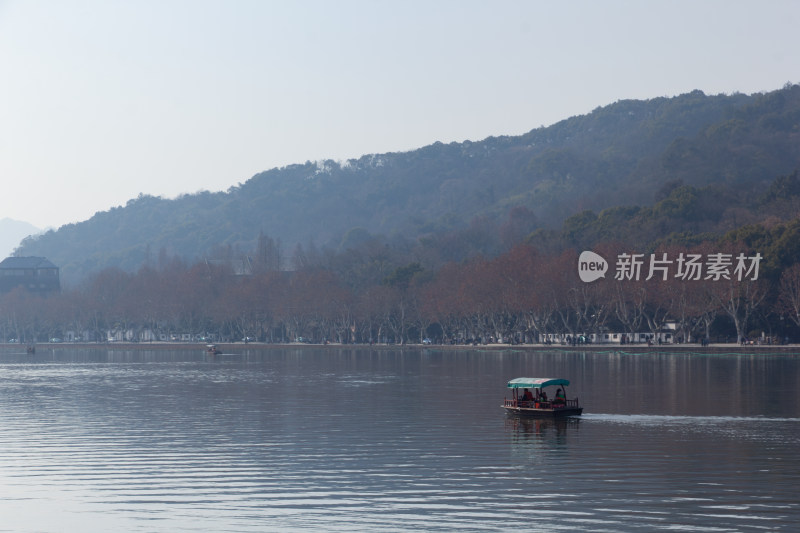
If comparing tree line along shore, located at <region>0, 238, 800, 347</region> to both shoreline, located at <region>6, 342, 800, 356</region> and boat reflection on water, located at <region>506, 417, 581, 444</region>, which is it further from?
boat reflection on water, located at <region>506, 417, 581, 444</region>

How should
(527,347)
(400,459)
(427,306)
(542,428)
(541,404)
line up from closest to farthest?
(400,459), (542,428), (541,404), (527,347), (427,306)

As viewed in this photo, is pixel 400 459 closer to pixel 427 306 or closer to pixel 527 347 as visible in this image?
pixel 527 347

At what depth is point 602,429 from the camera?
131 feet

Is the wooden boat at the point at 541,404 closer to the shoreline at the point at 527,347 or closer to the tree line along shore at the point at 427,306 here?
the shoreline at the point at 527,347

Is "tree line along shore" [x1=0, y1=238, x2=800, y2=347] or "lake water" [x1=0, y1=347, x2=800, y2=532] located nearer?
"lake water" [x1=0, y1=347, x2=800, y2=532]

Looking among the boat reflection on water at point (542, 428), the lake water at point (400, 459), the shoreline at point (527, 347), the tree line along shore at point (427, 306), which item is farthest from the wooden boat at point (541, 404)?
the tree line along shore at point (427, 306)

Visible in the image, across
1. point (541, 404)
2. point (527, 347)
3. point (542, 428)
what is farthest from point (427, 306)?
point (542, 428)

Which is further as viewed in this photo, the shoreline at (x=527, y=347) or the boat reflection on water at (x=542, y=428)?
the shoreline at (x=527, y=347)

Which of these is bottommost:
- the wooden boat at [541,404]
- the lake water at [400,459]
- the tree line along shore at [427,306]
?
the lake water at [400,459]

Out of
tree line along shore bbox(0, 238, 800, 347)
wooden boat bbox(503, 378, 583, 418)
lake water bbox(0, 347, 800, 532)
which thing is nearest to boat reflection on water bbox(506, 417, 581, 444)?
lake water bbox(0, 347, 800, 532)

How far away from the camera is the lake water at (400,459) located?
24422 millimetres

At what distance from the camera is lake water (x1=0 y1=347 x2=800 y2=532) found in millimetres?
24422

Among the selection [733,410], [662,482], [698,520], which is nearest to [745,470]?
[662,482]

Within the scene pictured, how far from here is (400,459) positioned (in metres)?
32.7
